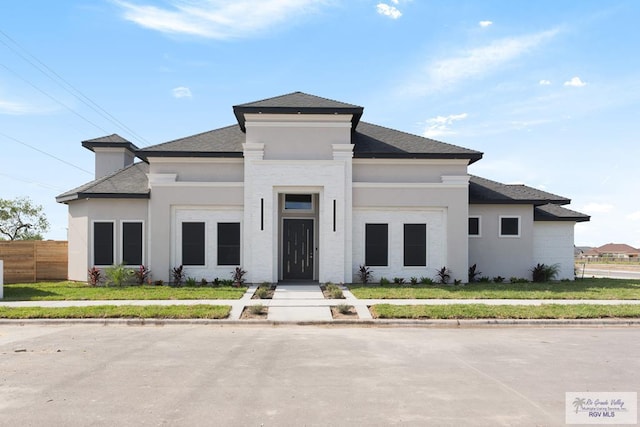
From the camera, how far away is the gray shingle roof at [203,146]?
64.7 feet

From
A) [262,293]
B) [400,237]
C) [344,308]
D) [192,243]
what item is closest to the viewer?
[344,308]

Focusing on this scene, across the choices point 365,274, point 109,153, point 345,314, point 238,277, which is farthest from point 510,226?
point 109,153

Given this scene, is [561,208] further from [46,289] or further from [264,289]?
[46,289]

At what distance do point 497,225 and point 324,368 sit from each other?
52.8 ft

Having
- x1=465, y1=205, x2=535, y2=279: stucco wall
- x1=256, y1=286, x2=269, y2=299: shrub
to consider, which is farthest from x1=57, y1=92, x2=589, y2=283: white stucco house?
x1=256, y1=286, x2=269, y2=299: shrub

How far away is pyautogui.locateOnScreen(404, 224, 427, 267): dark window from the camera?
66.3ft

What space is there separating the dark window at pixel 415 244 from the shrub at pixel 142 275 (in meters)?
10.5

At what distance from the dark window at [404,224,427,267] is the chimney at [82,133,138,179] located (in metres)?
16.1

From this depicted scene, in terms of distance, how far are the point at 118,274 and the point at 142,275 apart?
3.23 feet

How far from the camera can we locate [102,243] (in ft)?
66.5

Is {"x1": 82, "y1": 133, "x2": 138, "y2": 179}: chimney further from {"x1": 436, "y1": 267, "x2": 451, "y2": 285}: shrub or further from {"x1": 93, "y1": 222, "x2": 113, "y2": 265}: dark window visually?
{"x1": 436, "y1": 267, "x2": 451, "y2": 285}: shrub

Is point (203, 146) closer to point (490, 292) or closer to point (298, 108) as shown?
point (298, 108)

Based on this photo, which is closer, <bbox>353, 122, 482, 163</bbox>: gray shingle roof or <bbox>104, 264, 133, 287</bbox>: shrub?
<bbox>104, 264, 133, 287</bbox>: shrub

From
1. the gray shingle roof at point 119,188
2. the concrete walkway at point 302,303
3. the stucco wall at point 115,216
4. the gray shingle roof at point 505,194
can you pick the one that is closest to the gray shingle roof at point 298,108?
the gray shingle roof at point 119,188
